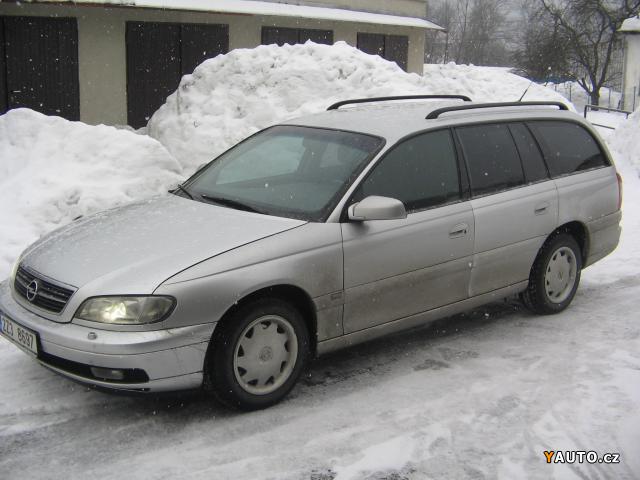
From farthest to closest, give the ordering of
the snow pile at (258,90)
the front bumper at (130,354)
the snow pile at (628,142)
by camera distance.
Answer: the snow pile at (628,142)
the snow pile at (258,90)
the front bumper at (130,354)

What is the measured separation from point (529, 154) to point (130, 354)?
347 centimetres

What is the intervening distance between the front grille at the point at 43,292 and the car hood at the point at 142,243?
0.17ft

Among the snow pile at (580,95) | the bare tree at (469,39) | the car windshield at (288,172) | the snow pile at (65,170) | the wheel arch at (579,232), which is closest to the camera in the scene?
the car windshield at (288,172)

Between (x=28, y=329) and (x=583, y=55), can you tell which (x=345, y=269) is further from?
(x=583, y=55)

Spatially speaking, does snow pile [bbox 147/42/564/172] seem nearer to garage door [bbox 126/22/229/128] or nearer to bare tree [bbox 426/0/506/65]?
garage door [bbox 126/22/229/128]

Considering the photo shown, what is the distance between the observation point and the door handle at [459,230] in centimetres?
545

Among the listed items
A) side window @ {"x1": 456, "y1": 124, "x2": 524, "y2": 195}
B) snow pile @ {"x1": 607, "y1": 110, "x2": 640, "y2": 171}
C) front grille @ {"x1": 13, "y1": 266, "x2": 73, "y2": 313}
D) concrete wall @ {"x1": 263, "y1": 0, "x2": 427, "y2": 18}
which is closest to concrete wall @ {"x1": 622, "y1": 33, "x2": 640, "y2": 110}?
concrete wall @ {"x1": 263, "y1": 0, "x2": 427, "y2": 18}

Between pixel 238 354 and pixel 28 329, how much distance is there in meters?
1.11

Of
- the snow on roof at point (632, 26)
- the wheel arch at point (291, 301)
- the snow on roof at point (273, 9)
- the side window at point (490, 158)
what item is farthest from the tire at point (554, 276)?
the snow on roof at point (632, 26)

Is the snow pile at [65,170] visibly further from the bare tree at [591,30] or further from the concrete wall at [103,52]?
the bare tree at [591,30]

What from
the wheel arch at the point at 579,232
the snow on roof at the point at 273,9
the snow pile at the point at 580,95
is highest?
the snow on roof at the point at 273,9

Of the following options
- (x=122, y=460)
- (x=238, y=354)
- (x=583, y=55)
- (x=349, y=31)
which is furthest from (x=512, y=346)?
(x=583, y=55)

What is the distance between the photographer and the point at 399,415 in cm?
460

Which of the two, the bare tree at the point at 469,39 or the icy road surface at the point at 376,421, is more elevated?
the bare tree at the point at 469,39
